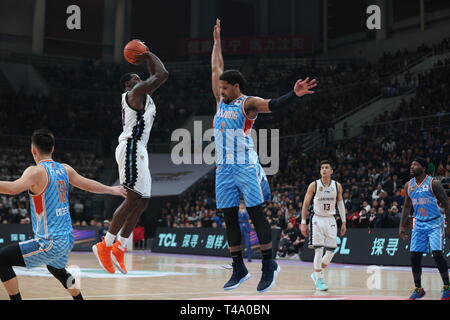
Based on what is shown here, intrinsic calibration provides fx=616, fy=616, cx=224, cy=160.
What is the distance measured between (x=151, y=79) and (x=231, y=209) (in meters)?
1.68

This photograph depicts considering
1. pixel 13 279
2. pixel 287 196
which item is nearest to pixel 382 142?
pixel 287 196

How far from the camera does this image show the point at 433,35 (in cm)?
3055

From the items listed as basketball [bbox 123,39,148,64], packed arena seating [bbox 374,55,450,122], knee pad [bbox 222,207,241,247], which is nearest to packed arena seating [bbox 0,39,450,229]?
packed arena seating [bbox 374,55,450,122]

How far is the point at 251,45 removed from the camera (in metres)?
37.1

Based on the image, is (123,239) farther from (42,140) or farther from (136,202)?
(42,140)

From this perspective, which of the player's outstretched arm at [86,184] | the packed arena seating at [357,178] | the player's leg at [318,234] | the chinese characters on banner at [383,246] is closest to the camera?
the player's outstretched arm at [86,184]

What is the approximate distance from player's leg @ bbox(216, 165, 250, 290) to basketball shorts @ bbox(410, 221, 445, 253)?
3.63 m

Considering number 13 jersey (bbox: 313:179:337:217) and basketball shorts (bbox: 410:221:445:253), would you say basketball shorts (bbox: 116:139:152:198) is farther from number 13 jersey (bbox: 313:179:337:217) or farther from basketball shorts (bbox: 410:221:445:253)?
number 13 jersey (bbox: 313:179:337:217)

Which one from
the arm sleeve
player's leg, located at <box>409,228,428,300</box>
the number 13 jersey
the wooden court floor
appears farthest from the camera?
the number 13 jersey

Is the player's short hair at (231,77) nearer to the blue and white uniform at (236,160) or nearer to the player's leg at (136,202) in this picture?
the blue and white uniform at (236,160)

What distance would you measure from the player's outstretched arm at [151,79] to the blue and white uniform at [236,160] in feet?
2.48

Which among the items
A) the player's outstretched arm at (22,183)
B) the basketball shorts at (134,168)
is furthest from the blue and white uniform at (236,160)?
the player's outstretched arm at (22,183)

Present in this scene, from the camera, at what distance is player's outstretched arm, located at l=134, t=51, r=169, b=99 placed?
6789 millimetres

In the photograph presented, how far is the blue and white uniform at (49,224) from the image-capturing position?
5934mm
